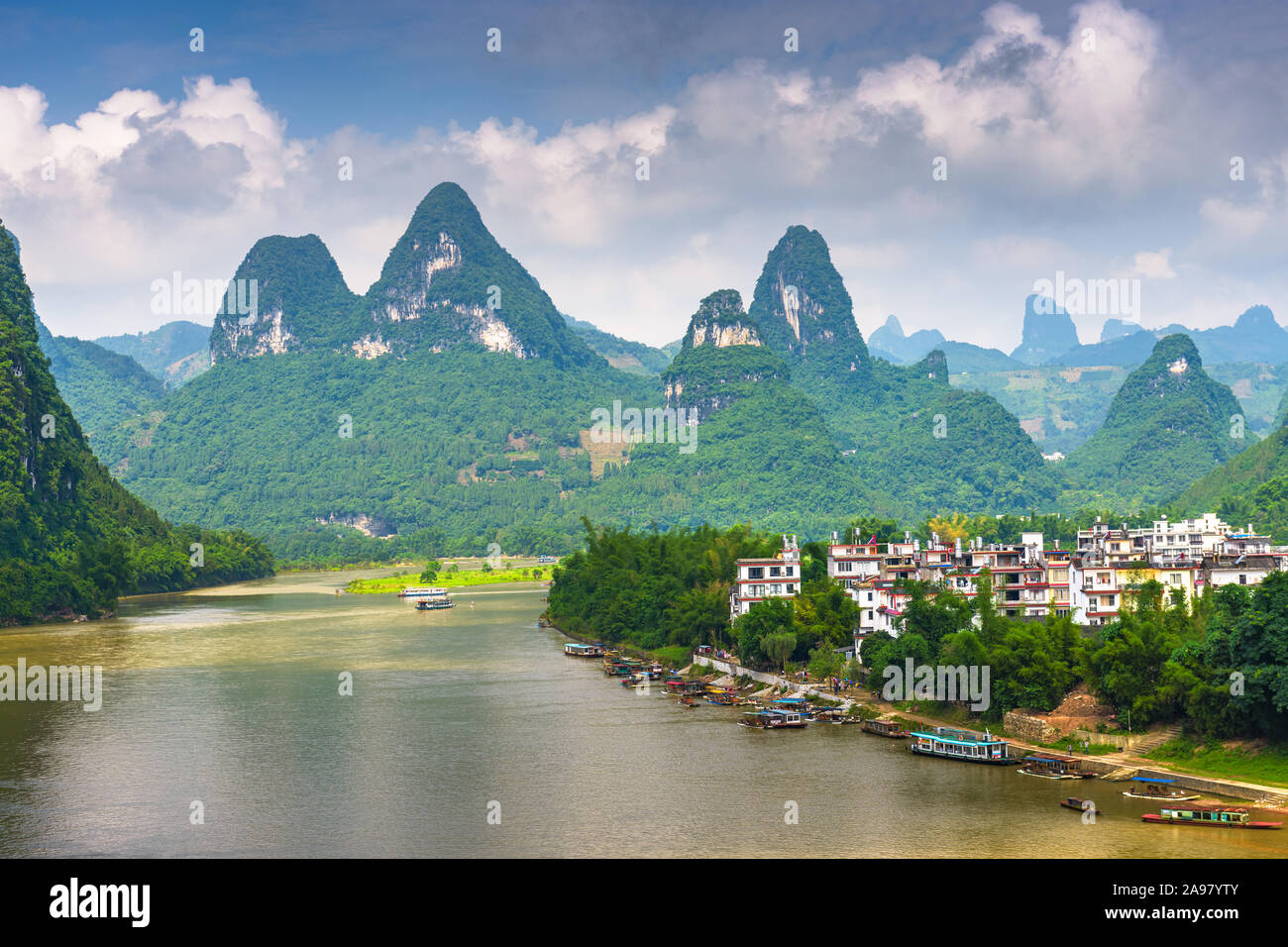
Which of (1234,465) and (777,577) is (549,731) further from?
(1234,465)

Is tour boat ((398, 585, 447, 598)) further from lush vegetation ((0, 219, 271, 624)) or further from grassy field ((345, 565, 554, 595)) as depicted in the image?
lush vegetation ((0, 219, 271, 624))

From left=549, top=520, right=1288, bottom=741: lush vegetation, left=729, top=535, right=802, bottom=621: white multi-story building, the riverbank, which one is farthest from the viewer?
left=729, top=535, right=802, bottom=621: white multi-story building

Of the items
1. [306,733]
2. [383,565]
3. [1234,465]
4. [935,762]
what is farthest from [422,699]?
[1234,465]

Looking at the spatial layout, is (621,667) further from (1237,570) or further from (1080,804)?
(1080,804)

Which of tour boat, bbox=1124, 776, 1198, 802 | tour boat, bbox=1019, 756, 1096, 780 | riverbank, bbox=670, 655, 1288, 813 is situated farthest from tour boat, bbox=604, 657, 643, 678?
tour boat, bbox=1124, 776, 1198, 802

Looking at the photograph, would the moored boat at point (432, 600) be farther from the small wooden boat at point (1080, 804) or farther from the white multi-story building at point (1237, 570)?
the small wooden boat at point (1080, 804)

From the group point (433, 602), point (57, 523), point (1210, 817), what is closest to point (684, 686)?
point (1210, 817)

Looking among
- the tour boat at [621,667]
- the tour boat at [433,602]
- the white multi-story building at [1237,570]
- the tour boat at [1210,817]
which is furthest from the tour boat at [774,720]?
the tour boat at [433,602]
